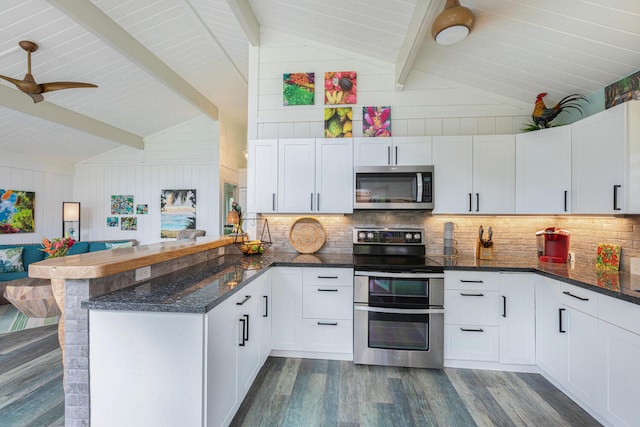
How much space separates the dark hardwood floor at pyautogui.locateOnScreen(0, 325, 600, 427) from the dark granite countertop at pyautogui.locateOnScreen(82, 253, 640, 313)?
898 mm

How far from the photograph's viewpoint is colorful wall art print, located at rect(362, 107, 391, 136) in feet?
10.5

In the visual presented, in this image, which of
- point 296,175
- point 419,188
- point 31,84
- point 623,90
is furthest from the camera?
point 31,84

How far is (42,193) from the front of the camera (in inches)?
226

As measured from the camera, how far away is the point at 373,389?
2.24m

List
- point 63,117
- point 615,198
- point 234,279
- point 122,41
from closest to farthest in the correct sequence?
point 234,279, point 615,198, point 122,41, point 63,117

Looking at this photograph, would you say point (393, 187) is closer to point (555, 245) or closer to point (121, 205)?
point (555, 245)

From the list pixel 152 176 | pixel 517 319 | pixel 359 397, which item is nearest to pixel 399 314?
pixel 359 397

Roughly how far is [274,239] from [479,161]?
2335 millimetres

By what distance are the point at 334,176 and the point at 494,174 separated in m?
1.58

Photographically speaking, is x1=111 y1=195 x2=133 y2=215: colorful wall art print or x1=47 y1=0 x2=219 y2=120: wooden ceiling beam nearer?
x1=47 y1=0 x2=219 y2=120: wooden ceiling beam

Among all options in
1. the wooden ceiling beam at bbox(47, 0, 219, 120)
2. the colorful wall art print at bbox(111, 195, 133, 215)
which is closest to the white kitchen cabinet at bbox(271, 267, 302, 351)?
the wooden ceiling beam at bbox(47, 0, 219, 120)

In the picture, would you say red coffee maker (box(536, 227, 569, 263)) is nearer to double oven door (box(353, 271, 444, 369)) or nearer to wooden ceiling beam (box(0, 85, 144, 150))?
double oven door (box(353, 271, 444, 369))

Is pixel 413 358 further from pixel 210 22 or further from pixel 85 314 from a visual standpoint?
pixel 210 22

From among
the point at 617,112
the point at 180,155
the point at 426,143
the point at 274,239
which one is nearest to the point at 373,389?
the point at 274,239
